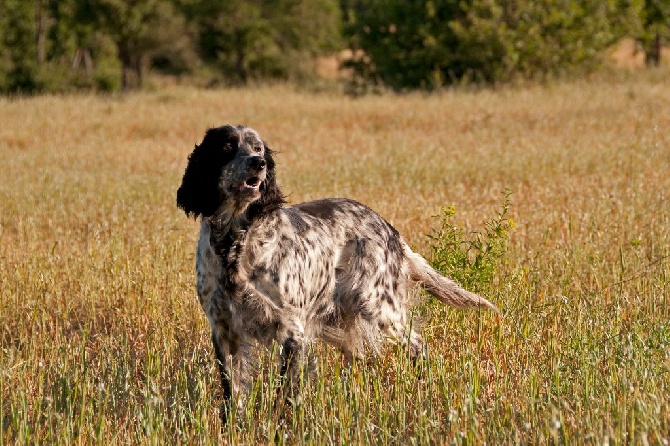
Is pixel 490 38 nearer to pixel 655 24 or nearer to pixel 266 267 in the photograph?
pixel 655 24

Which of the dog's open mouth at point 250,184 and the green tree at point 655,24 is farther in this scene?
the green tree at point 655,24

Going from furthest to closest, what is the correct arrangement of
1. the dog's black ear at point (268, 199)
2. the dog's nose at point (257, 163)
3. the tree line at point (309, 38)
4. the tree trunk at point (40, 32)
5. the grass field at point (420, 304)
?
the tree trunk at point (40, 32), the tree line at point (309, 38), the dog's black ear at point (268, 199), the dog's nose at point (257, 163), the grass field at point (420, 304)

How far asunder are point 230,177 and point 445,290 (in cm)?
171

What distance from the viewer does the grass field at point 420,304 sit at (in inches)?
168

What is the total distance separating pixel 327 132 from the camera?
18.5 m

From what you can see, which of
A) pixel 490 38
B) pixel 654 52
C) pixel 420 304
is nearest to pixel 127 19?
pixel 490 38

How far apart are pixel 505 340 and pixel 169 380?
6.72 ft

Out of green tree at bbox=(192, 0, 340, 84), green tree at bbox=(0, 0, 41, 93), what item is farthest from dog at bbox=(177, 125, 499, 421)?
green tree at bbox=(0, 0, 41, 93)

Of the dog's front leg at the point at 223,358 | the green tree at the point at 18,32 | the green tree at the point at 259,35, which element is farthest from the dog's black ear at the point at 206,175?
the green tree at the point at 18,32

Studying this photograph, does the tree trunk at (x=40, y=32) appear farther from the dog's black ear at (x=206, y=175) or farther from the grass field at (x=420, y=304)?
the dog's black ear at (x=206, y=175)

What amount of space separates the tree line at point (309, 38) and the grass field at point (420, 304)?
7260 mm

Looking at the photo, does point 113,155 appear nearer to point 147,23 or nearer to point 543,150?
point 543,150

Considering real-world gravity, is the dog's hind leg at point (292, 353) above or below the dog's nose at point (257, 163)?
below

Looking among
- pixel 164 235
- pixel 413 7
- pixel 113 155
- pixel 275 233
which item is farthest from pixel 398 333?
pixel 413 7
